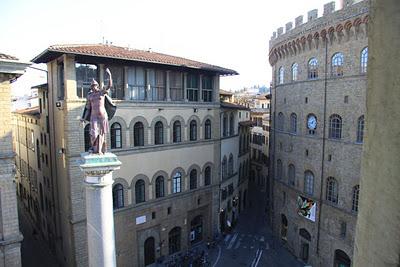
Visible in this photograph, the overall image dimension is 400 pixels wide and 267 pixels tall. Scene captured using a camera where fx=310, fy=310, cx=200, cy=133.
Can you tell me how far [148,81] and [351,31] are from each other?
45.5ft

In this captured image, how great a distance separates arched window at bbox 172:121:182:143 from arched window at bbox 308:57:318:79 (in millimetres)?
10727

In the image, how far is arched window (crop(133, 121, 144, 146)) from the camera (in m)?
21.5

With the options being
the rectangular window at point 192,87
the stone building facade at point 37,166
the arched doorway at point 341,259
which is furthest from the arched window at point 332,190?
the stone building facade at point 37,166

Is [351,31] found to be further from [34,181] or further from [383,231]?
[34,181]

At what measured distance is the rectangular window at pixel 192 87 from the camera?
24.8 metres

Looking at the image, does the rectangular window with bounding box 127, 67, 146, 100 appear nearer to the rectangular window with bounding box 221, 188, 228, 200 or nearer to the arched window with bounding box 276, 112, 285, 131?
the rectangular window with bounding box 221, 188, 228, 200

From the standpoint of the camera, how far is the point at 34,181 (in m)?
29.7

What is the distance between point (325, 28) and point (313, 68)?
120 inches

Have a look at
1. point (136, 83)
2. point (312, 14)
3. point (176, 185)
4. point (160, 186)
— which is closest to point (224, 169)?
point (176, 185)

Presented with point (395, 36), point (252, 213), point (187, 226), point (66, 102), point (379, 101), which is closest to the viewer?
point (395, 36)

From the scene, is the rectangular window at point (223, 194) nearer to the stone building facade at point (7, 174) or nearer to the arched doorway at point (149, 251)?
the arched doorway at point (149, 251)

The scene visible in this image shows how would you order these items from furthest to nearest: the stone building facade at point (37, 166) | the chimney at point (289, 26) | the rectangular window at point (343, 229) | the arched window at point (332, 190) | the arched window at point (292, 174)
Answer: the arched window at point (292, 174) < the chimney at point (289, 26) < the stone building facade at point (37, 166) < the arched window at point (332, 190) < the rectangular window at point (343, 229)

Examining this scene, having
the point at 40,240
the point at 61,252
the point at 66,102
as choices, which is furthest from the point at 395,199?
the point at 40,240

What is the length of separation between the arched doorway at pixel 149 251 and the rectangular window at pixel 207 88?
39.7 feet
